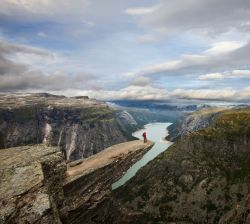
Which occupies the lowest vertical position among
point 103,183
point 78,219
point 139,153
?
point 78,219

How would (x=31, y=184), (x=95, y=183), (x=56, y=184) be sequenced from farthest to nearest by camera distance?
1. (x=95, y=183)
2. (x=56, y=184)
3. (x=31, y=184)

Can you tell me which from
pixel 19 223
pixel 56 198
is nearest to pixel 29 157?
pixel 56 198

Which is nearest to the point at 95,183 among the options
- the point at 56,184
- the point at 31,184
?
the point at 56,184

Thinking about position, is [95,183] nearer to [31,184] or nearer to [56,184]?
[56,184]

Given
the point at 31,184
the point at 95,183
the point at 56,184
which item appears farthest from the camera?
the point at 95,183

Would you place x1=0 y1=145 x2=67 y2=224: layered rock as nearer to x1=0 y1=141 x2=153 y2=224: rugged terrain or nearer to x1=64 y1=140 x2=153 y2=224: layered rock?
x1=0 y1=141 x2=153 y2=224: rugged terrain

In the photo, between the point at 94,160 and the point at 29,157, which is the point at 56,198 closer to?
the point at 29,157

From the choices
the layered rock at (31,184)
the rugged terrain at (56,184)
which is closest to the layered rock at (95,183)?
the rugged terrain at (56,184)

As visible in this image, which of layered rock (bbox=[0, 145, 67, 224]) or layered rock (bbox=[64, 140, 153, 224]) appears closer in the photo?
layered rock (bbox=[0, 145, 67, 224])

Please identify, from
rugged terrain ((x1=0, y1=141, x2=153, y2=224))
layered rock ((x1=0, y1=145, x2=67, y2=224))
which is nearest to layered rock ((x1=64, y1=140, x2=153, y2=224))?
rugged terrain ((x1=0, y1=141, x2=153, y2=224))

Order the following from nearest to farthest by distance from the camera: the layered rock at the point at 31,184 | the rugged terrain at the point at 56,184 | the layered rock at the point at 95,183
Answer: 1. the layered rock at the point at 31,184
2. the rugged terrain at the point at 56,184
3. the layered rock at the point at 95,183

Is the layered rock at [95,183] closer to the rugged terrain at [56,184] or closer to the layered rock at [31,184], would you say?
the rugged terrain at [56,184]
